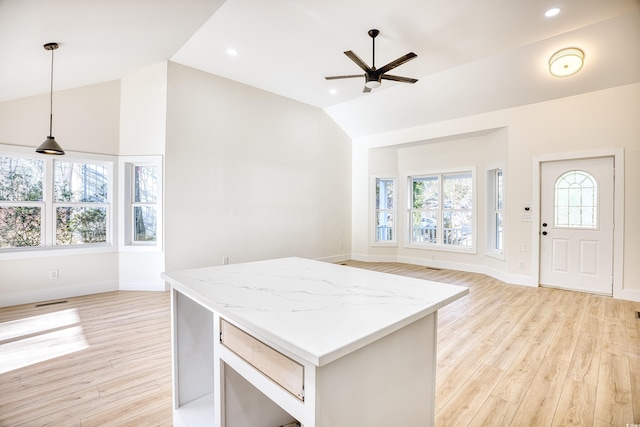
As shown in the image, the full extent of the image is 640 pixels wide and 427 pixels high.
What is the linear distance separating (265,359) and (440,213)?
6.39 metres

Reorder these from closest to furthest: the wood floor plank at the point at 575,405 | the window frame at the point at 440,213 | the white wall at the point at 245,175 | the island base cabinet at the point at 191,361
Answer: the island base cabinet at the point at 191,361 → the wood floor plank at the point at 575,405 → the white wall at the point at 245,175 → the window frame at the point at 440,213

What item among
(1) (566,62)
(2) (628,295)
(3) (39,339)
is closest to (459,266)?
(2) (628,295)

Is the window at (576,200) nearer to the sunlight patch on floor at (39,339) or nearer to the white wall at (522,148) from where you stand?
the white wall at (522,148)

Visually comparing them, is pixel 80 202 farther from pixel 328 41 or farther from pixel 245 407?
pixel 245 407

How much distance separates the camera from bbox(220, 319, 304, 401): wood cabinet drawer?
0.89 m

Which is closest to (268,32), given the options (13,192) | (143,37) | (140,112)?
(143,37)

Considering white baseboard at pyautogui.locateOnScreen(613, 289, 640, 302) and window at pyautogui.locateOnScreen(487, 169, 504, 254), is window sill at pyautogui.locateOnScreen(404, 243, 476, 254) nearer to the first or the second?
window at pyautogui.locateOnScreen(487, 169, 504, 254)

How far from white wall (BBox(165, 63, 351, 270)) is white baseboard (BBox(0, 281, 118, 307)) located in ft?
3.51

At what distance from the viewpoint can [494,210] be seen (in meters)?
5.91

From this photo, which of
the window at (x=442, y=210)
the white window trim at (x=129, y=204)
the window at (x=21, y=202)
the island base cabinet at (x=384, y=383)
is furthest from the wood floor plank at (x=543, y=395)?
the window at (x=21, y=202)

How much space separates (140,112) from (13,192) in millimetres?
1932

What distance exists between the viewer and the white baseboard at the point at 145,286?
459 cm

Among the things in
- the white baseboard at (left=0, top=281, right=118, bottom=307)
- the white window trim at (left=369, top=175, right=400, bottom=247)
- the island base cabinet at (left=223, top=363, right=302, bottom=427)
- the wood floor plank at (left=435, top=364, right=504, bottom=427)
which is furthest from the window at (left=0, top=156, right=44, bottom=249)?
the white window trim at (left=369, top=175, right=400, bottom=247)

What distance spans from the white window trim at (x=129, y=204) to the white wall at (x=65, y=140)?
0.75 ft
